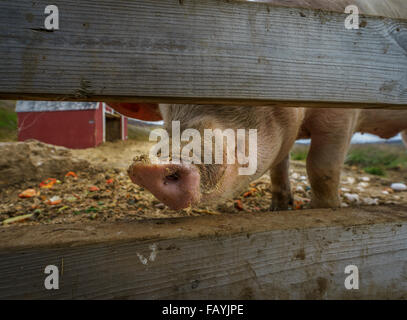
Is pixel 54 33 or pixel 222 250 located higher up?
pixel 54 33

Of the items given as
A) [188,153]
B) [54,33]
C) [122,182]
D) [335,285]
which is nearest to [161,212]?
[122,182]

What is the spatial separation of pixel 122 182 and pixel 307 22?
10.9 feet

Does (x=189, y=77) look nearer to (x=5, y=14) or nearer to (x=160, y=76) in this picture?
(x=160, y=76)

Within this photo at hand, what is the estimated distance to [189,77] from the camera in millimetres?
780

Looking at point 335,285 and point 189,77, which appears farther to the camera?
point 335,285

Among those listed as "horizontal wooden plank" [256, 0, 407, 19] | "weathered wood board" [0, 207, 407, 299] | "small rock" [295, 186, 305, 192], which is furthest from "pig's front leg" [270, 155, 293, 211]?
"weathered wood board" [0, 207, 407, 299]

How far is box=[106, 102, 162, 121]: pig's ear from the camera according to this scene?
1938 millimetres

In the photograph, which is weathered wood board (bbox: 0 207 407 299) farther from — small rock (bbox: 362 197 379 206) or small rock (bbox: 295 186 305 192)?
small rock (bbox: 295 186 305 192)

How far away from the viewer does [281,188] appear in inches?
121

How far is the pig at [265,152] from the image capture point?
96 cm

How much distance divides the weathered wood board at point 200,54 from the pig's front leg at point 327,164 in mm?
1246

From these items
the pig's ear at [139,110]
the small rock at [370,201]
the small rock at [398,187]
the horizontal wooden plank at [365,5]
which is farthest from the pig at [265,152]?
the small rock at [398,187]

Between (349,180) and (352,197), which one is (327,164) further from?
(349,180)

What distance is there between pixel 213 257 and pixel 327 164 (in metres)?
1.66
